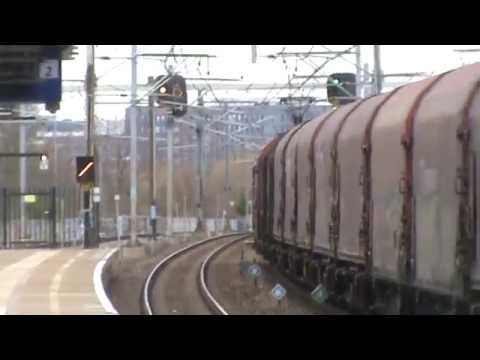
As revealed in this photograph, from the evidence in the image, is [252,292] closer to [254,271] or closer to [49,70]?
[254,271]

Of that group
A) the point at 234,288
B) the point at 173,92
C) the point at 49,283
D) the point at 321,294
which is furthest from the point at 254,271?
the point at 173,92

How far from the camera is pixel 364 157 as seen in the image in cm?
1373

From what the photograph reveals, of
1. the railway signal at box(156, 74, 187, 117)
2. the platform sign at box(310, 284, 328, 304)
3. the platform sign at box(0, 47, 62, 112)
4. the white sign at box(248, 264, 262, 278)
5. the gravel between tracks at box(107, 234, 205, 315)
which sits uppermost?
the railway signal at box(156, 74, 187, 117)

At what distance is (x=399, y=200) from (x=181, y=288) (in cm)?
1616

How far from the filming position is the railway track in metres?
22.1

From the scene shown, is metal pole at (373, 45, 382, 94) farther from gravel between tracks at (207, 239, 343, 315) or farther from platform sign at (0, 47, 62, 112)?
platform sign at (0, 47, 62, 112)

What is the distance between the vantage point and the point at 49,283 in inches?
885

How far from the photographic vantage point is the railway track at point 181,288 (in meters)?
22.1

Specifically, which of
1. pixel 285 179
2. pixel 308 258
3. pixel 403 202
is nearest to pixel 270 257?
pixel 285 179

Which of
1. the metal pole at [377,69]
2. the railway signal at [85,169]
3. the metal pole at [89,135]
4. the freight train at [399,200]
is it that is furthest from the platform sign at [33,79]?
the metal pole at [89,135]

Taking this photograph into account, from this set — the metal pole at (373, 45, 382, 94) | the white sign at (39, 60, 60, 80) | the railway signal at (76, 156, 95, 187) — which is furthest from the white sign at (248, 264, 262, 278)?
the railway signal at (76, 156, 95, 187)

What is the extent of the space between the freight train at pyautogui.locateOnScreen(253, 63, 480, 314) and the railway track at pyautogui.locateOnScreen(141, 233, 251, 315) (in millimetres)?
3923
